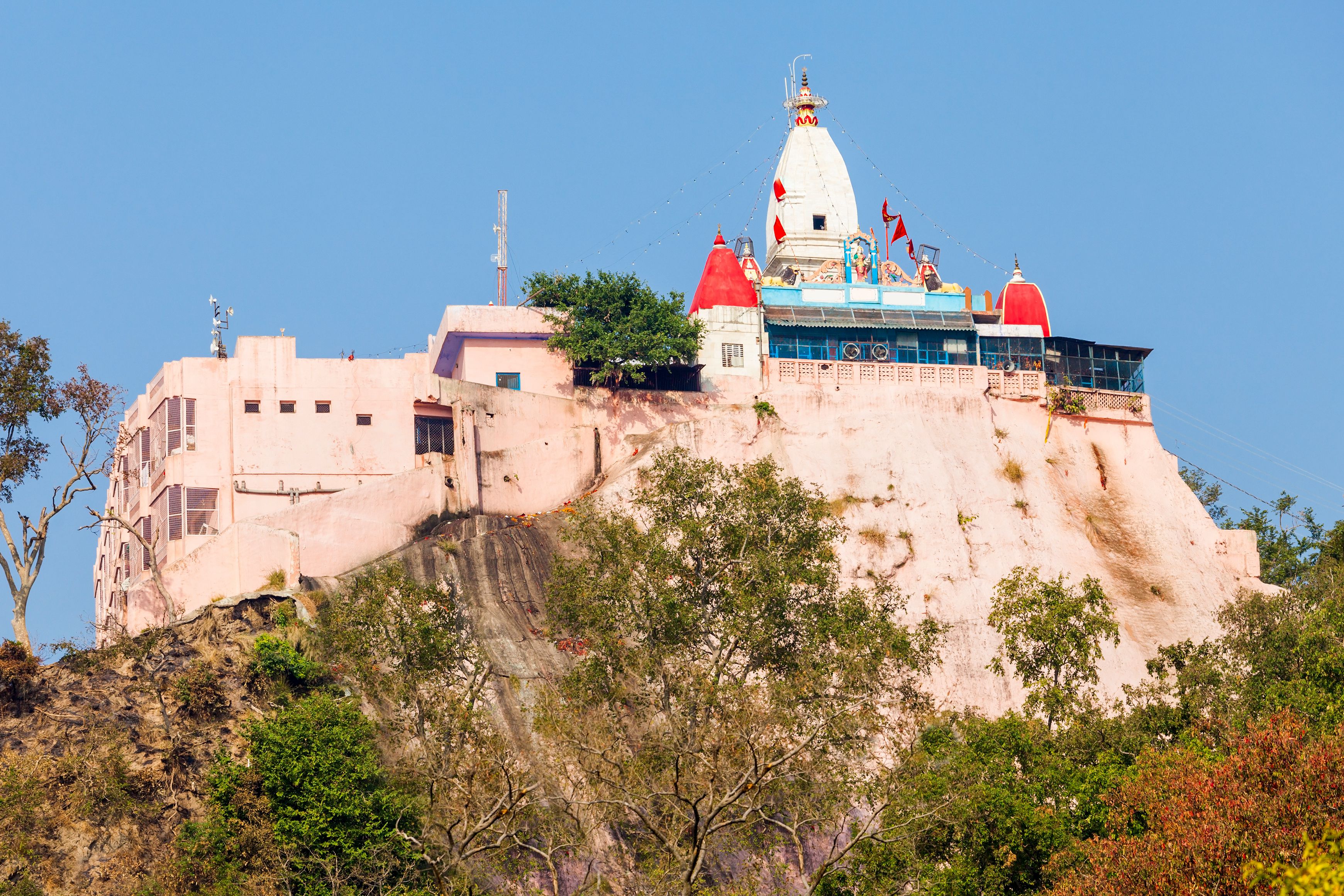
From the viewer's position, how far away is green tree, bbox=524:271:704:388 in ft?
202

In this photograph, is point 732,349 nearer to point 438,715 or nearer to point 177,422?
point 177,422

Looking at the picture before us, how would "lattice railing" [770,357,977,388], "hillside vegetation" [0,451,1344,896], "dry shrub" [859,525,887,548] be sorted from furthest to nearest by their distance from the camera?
"lattice railing" [770,357,977,388] → "dry shrub" [859,525,887,548] → "hillside vegetation" [0,451,1344,896]

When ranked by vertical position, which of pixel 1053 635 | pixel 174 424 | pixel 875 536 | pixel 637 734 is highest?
pixel 174 424

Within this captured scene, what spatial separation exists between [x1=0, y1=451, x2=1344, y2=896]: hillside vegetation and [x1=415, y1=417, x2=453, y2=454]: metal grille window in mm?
10201

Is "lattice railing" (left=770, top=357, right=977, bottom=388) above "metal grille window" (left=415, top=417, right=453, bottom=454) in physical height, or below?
above

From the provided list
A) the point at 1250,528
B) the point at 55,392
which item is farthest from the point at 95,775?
the point at 1250,528

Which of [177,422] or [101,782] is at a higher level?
[177,422]

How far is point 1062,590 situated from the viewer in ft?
151

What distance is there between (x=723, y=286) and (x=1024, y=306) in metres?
13.4

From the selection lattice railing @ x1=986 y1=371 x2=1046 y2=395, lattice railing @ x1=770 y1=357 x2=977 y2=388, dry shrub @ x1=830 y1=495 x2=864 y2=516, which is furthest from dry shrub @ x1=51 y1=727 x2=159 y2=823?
lattice railing @ x1=986 y1=371 x2=1046 y2=395

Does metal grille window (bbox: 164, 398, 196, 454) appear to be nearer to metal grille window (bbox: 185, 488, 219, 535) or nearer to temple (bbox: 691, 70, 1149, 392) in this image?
metal grille window (bbox: 185, 488, 219, 535)

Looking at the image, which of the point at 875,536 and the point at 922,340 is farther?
the point at 922,340

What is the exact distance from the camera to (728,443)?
6059 centimetres

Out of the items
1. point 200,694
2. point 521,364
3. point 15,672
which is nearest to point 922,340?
point 521,364
